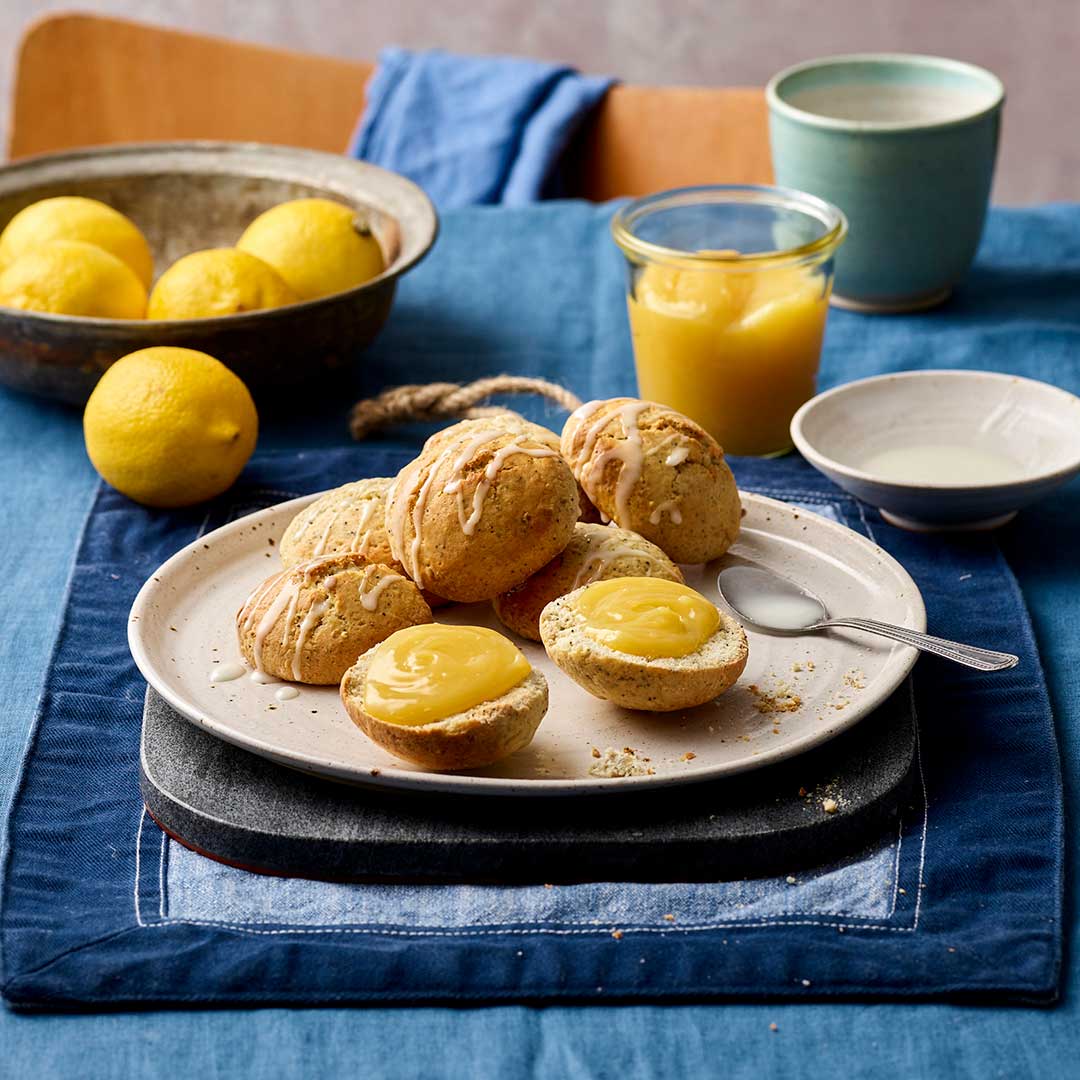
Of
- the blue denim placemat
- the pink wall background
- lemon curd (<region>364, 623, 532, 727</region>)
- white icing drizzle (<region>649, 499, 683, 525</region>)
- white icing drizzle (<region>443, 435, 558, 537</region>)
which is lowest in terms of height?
the pink wall background

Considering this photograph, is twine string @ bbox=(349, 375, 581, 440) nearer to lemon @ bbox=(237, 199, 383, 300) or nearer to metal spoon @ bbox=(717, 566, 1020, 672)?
lemon @ bbox=(237, 199, 383, 300)

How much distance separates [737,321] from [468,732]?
803 millimetres

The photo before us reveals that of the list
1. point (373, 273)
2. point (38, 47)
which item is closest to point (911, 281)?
point (373, 273)

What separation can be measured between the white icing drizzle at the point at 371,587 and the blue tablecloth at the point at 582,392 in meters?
0.33

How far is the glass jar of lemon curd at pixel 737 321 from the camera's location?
1658 millimetres

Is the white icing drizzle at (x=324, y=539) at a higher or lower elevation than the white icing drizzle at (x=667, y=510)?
lower

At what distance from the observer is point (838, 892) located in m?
1.02

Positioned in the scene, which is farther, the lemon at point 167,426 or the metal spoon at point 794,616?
the lemon at point 167,426

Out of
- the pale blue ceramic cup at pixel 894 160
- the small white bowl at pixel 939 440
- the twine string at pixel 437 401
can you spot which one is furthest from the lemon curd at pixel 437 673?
the pale blue ceramic cup at pixel 894 160

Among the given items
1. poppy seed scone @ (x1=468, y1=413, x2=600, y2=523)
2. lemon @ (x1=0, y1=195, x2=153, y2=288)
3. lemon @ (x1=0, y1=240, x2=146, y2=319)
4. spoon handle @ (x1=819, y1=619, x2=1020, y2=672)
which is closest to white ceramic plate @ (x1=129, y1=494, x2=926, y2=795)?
spoon handle @ (x1=819, y1=619, x2=1020, y2=672)

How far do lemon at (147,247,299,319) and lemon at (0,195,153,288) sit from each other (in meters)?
0.15

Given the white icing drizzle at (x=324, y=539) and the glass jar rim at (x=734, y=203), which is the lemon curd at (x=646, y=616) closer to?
the white icing drizzle at (x=324, y=539)

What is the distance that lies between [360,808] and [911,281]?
130cm

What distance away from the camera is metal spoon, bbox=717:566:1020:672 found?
117cm
